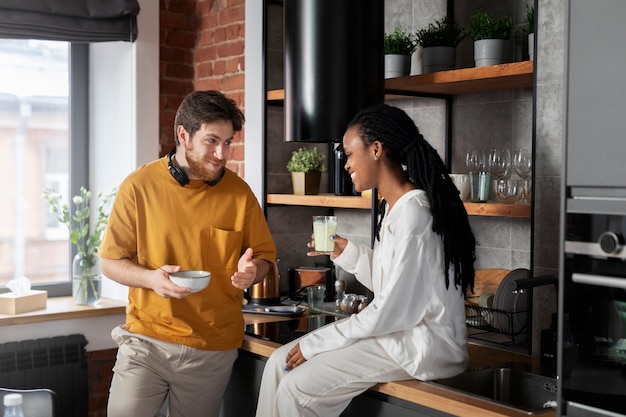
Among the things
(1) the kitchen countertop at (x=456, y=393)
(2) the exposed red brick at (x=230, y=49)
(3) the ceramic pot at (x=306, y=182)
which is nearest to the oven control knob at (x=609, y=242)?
(1) the kitchen countertop at (x=456, y=393)

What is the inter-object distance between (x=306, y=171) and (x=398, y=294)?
144 centimetres

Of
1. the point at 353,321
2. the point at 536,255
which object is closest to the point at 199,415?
the point at 353,321

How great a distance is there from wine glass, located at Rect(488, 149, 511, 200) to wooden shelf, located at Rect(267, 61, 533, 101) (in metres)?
0.26

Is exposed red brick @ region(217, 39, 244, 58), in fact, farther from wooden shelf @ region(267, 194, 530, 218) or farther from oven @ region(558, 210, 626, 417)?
oven @ region(558, 210, 626, 417)

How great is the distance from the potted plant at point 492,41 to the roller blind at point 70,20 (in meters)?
1.94

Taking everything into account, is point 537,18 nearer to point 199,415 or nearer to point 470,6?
point 470,6

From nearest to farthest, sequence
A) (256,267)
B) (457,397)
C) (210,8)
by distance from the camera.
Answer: (457,397) → (256,267) → (210,8)

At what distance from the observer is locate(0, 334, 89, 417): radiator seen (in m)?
3.73

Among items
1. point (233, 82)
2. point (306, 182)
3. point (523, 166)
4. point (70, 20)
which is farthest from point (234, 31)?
point (523, 166)

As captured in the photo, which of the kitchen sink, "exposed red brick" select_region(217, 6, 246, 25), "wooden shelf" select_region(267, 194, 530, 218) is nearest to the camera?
the kitchen sink

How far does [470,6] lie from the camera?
330cm

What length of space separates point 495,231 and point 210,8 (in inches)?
80.4

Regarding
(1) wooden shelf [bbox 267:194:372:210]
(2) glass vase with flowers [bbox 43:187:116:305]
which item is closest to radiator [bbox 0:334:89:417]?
(2) glass vase with flowers [bbox 43:187:116:305]

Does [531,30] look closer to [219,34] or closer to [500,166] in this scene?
[500,166]
